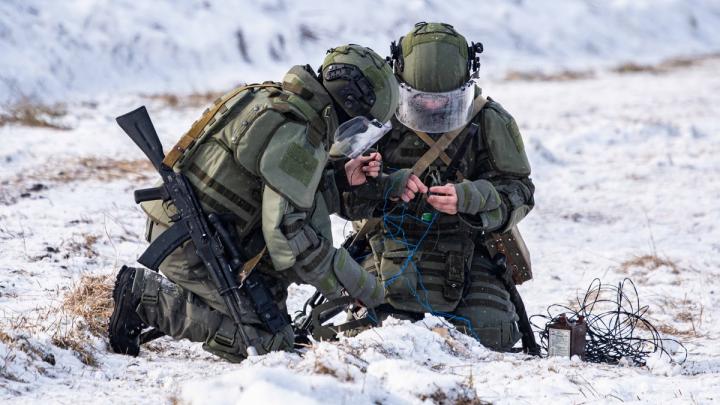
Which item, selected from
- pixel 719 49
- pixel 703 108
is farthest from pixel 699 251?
pixel 719 49

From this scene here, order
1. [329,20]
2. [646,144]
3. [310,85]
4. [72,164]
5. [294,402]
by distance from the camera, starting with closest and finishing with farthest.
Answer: [294,402]
[310,85]
[72,164]
[646,144]
[329,20]

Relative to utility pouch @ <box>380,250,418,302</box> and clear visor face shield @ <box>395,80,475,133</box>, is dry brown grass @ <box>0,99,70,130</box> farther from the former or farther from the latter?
clear visor face shield @ <box>395,80,475,133</box>

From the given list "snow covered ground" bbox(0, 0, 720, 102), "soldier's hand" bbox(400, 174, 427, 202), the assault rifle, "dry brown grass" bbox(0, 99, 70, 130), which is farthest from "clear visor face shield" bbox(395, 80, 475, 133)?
"snow covered ground" bbox(0, 0, 720, 102)

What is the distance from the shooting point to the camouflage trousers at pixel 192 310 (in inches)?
154

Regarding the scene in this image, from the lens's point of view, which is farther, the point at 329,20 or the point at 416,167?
the point at 329,20

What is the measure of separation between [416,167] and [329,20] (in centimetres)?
1889

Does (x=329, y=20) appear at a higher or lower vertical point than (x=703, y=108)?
higher

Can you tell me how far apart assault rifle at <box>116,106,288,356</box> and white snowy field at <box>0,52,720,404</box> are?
1.14ft

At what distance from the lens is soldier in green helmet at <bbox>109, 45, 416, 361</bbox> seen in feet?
12.0

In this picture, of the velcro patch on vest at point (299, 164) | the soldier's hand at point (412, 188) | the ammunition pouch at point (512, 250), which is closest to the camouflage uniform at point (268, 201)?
the velcro patch on vest at point (299, 164)

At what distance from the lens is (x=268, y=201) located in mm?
3652

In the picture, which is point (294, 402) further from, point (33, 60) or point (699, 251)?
point (33, 60)

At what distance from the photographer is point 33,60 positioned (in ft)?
50.8

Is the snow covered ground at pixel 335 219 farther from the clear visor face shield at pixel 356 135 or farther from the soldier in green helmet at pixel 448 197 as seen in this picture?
the clear visor face shield at pixel 356 135
